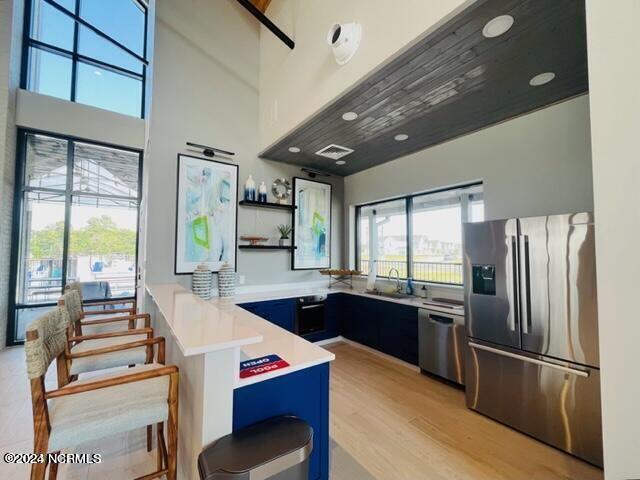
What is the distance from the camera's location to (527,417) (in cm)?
205

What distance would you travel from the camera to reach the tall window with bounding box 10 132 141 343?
3.85 metres

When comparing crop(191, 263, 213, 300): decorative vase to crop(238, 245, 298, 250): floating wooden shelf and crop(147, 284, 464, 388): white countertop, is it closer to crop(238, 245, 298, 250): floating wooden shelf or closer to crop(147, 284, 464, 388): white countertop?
crop(147, 284, 464, 388): white countertop

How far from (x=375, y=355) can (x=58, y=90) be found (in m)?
6.18

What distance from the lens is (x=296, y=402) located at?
1320mm

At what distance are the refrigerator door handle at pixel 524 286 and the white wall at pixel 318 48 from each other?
1.71m

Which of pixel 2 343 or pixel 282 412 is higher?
pixel 282 412

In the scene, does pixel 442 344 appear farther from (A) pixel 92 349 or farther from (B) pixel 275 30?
(B) pixel 275 30

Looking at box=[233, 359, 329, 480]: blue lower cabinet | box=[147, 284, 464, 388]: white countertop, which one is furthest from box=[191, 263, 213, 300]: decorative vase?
box=[233, 359, 329, 480]: blue lower cabinet

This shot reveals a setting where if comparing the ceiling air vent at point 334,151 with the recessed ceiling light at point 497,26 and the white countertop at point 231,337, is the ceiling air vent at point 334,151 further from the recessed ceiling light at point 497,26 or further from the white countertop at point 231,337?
the white countertop at point 231,337

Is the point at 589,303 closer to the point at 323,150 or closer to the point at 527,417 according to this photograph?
the point at 527,417

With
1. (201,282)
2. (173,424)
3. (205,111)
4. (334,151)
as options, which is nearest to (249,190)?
(205,111)

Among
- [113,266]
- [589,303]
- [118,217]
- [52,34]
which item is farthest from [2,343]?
[589,303]

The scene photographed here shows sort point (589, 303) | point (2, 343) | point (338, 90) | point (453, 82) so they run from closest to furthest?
1. point (589, 303)
2. point (453, 82)
3. point (338, 90)
4. point (2, 343)

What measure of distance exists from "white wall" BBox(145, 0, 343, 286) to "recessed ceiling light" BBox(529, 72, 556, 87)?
9.97ft
